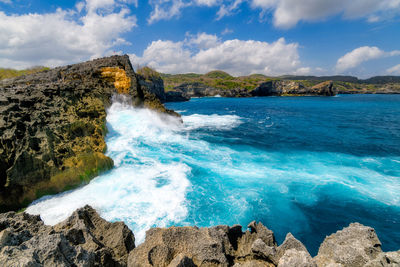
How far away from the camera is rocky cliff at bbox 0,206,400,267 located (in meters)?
3.15

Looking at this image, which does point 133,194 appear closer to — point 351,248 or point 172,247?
point 172,247

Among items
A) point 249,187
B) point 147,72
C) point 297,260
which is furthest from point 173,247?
point 147,72

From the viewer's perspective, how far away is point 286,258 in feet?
11.1

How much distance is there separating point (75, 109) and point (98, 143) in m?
3.59

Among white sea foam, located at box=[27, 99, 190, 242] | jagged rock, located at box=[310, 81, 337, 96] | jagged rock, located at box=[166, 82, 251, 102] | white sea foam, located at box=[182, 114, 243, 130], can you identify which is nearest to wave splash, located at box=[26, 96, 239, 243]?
white sea foam, located at box=[27, 99, 190, 242]

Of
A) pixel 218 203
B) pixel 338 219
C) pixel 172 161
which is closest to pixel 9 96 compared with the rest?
pixel 172 161

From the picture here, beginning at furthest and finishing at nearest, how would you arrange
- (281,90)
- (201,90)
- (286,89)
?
(201,90), (281,90), (286,89)

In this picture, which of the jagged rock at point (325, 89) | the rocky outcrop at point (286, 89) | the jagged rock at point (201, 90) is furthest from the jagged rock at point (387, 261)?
the jagged rock at point (325, 89)

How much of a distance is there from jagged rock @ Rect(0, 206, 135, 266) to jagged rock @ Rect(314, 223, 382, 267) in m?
4.66

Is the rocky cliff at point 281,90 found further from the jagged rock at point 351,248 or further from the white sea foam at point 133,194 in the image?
the jagged rock at point 351,248

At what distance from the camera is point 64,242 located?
3.28 metres

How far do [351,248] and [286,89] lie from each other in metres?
151

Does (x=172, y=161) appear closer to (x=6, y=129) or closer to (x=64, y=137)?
(x=64, y=137)

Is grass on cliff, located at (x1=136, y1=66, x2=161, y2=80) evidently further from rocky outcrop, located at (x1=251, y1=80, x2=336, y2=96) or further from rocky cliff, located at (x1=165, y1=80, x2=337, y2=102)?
rocky outcrop, located at (x1=251, y1=80, x2=336, y2=96)
